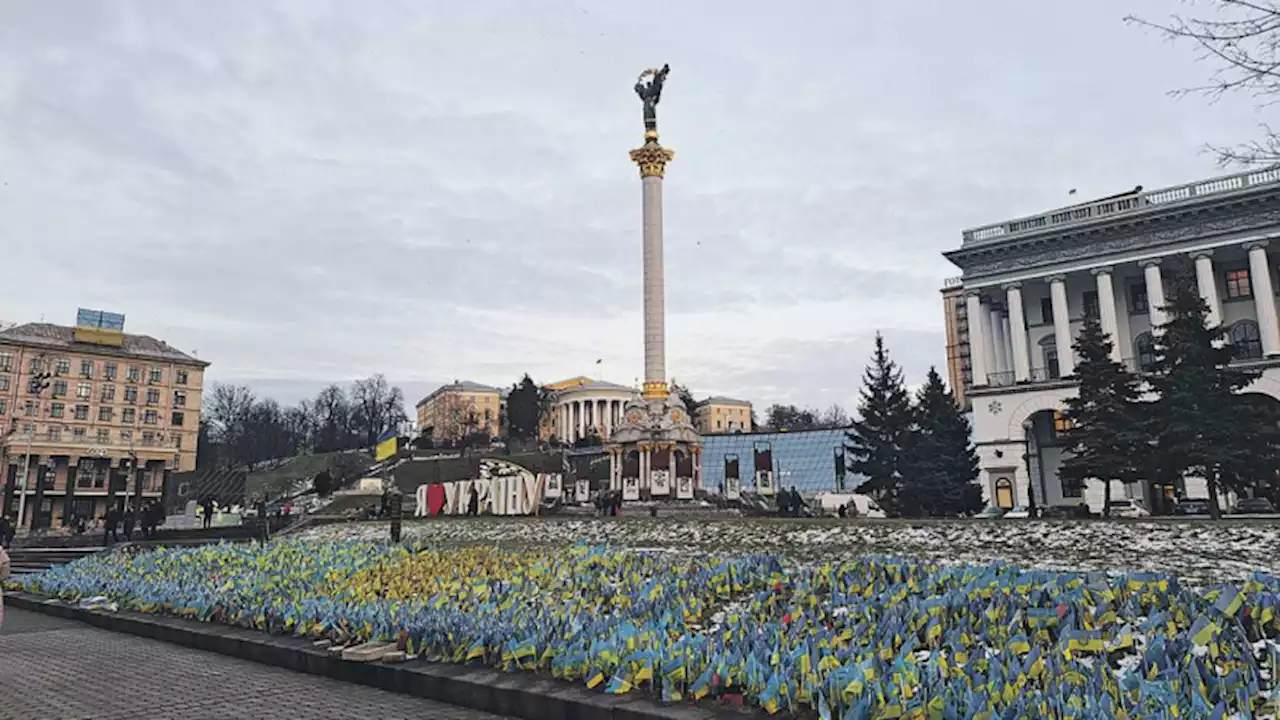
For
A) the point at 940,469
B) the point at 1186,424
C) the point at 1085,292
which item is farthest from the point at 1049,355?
the point at 1186,424

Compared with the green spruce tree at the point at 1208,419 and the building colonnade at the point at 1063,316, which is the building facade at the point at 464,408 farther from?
the green spruce tree at the point at 1208,419

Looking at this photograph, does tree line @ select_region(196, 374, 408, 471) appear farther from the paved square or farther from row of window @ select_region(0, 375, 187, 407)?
the paved square

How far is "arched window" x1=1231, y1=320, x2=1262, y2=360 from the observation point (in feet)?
130

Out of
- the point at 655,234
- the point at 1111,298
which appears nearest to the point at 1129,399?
the point at 1111,298

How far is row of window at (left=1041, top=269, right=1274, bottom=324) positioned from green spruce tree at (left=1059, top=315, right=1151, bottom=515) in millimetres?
11900

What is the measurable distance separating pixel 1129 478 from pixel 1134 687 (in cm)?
2802

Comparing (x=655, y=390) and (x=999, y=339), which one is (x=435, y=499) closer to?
(x=655, y=390)

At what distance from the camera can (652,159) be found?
4922 cm

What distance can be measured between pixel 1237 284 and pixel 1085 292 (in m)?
6.71

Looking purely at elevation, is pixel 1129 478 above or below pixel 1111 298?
below

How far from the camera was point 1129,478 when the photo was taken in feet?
97.1

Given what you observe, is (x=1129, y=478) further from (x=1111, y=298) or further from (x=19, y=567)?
(x=19, y=567)

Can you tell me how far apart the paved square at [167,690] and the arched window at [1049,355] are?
1775 inches

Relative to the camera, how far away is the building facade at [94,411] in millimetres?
70062
